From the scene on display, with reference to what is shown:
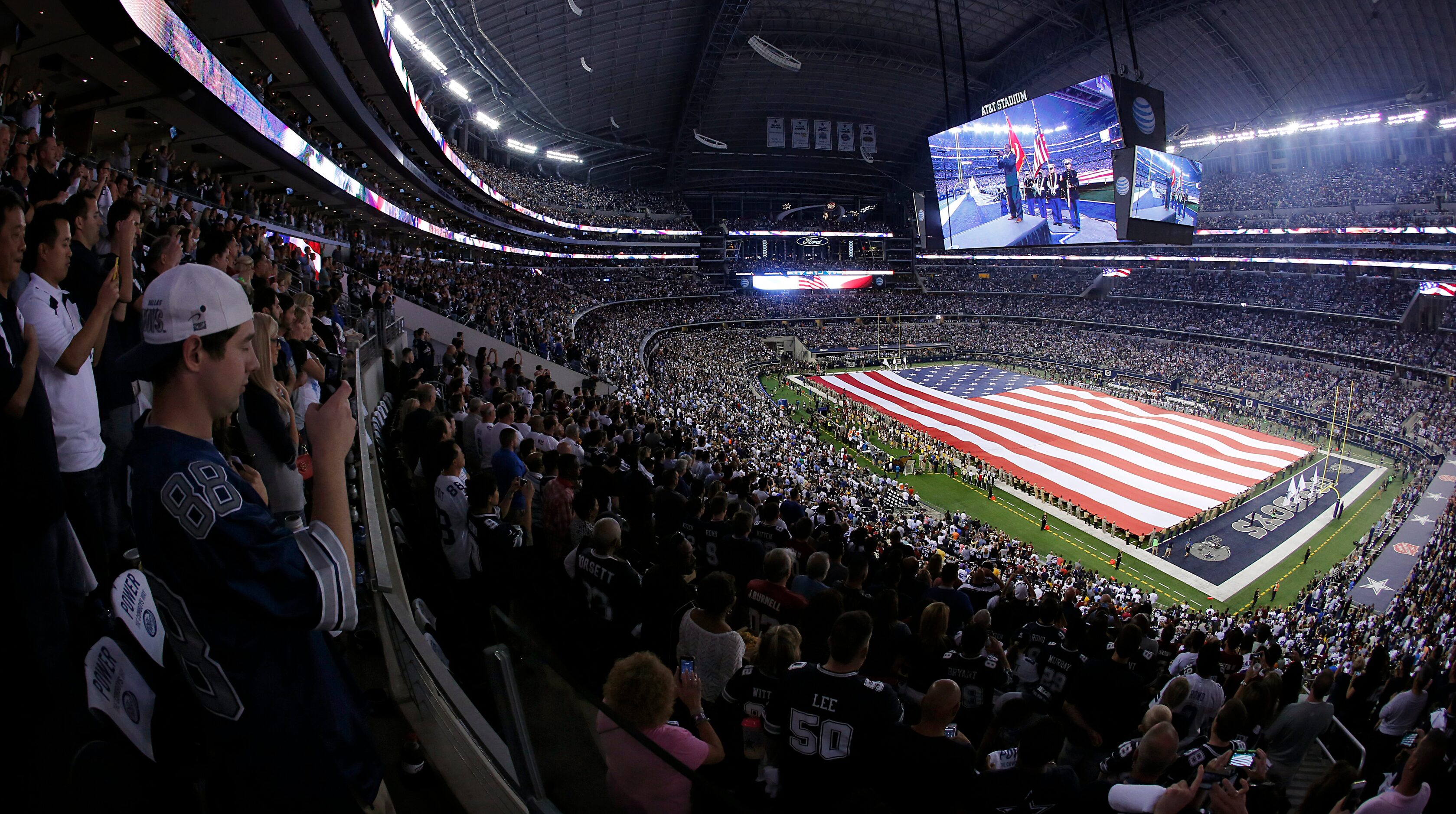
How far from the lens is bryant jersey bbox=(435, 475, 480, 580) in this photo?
4.44 metres

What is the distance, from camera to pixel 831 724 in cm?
271

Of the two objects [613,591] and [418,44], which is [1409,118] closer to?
[418,44]

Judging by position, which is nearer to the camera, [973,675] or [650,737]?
[650,737]

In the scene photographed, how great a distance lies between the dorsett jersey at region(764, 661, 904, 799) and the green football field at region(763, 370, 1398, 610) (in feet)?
68.9

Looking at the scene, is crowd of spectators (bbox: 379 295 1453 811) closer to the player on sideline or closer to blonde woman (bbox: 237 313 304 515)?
the player on sideline

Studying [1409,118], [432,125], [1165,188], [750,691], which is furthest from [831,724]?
[1409,118]

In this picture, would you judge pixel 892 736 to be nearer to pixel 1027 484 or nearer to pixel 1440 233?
pixel 1027 484

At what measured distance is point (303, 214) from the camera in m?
22.9

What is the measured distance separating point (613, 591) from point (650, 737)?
4.73 feet

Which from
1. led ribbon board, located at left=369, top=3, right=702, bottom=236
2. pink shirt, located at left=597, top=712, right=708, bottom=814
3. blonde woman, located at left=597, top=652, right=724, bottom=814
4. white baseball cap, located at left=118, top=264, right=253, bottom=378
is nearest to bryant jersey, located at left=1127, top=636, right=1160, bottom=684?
blonde woman, located at left=597, top=652, right=724, bottom=814

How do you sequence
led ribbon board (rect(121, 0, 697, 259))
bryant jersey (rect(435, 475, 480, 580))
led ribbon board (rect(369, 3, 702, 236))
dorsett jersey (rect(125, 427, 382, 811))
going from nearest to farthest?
1. dorsett jersey (rect(125, 427, 382, 811))
2. bryant jersey (rect(435, 475, 480, 580))
3. led ribbon board (rect(121, 0, 697, 259))
4. led ribbon board (rect(369, 3, 702, 236))

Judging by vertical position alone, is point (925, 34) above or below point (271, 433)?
above

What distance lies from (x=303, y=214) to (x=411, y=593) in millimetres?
23786

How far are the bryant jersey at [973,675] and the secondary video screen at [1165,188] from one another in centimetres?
2991
